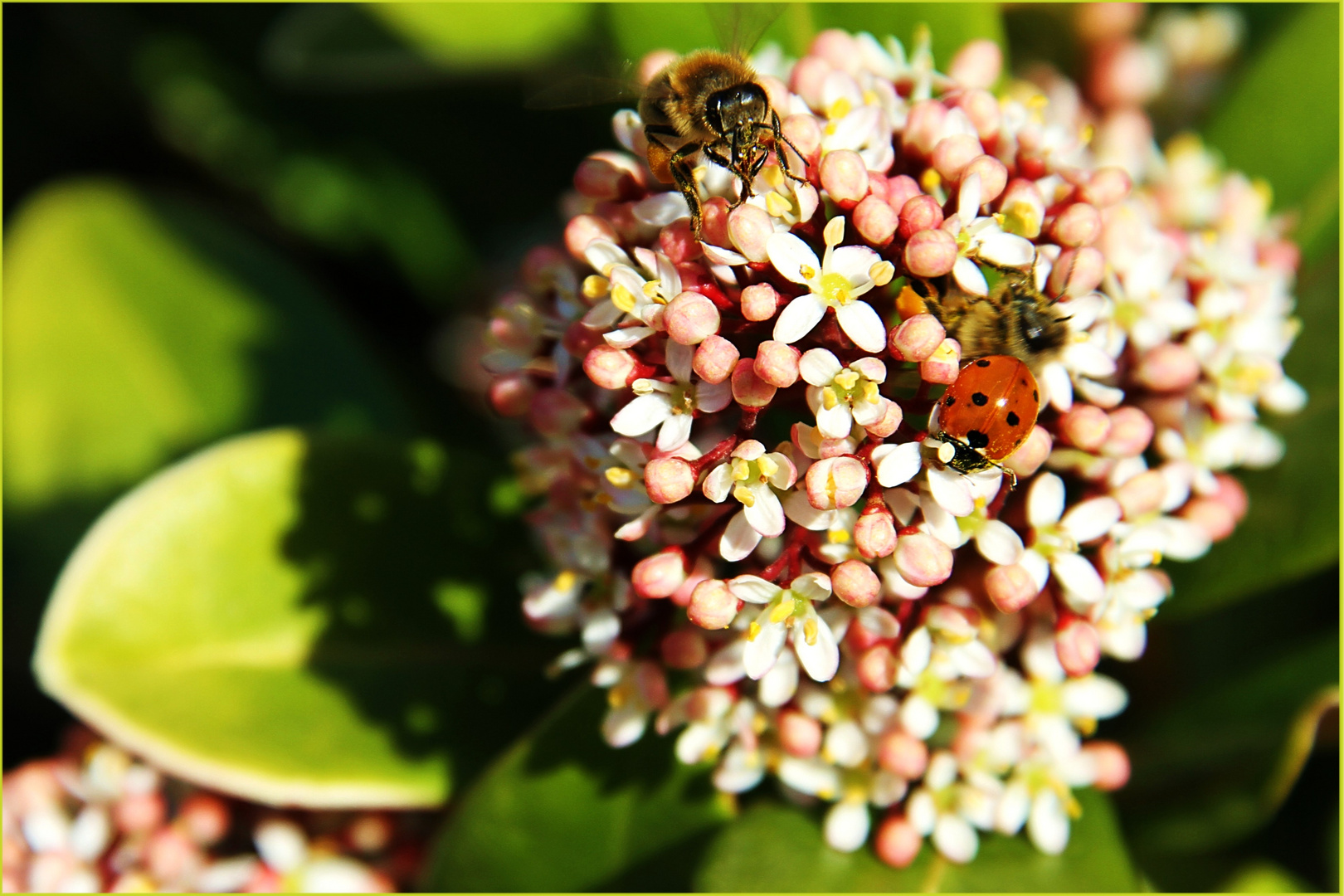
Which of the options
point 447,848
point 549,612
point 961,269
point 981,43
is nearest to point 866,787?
point 549,612

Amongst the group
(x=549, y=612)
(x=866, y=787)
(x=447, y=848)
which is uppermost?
(x=549, y=612)

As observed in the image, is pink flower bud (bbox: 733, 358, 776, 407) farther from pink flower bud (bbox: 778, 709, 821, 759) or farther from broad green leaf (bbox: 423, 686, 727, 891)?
broad green leaf (bbox: 423, 686, 727, 891)

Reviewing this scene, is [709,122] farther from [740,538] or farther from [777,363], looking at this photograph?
[740,538]

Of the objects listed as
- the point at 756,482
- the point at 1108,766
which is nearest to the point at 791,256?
the point at 756,482

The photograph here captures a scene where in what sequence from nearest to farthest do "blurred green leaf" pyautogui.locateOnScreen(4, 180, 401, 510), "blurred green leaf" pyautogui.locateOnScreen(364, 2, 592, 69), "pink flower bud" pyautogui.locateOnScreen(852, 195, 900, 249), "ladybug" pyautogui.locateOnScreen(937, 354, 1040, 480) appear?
"ladybug" pyautogui.locateOnScreen(937, 354, 1040, 480) → "pink flower bud" pyautogui.locateOnScreen(852, 195, 900, 249) → "blurred green leaf" pyautogui.locateOnScreen(364, 2, 592, 69) → "blurred green leaf" pyautogui.locateOnScreen(4, 180, 401, 510)

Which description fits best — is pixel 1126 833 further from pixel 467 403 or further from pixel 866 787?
pixel 467 403

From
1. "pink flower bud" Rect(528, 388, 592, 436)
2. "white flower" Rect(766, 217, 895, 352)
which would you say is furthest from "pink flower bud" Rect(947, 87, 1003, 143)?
"pink flower bud" Rect(528, 388, 592, 436)

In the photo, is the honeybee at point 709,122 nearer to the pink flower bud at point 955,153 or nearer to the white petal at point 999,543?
the pink flower bud at point 955,153
